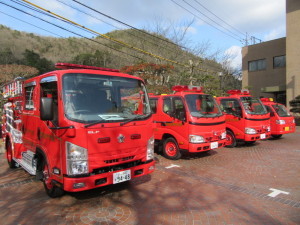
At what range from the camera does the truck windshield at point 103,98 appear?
3.78 metres

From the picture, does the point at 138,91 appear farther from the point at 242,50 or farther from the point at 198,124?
the point at 242,50

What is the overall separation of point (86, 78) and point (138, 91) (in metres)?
1.18

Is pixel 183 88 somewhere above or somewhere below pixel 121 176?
above

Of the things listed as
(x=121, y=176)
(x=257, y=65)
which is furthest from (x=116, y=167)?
(x=257, y=65)

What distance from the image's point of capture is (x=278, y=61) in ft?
72.1

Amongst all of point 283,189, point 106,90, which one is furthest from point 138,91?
point 283,189

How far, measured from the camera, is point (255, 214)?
379 centimetres

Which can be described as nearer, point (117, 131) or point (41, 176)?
point (117, 131)

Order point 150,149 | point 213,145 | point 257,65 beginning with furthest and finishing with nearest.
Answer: point 257,65, point 213,145, point 150,149

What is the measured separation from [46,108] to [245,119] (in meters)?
6.98

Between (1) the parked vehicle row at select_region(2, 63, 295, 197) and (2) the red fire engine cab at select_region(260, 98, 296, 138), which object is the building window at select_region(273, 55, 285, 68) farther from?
(1) the parked vehicle row at select_region(2, 63, 295, 197)

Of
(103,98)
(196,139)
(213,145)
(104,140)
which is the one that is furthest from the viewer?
(213,145)

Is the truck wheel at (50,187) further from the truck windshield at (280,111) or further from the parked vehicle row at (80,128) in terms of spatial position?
the truck windshield at (280,111)

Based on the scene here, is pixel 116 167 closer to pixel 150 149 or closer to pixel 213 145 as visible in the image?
pixel 150 149
